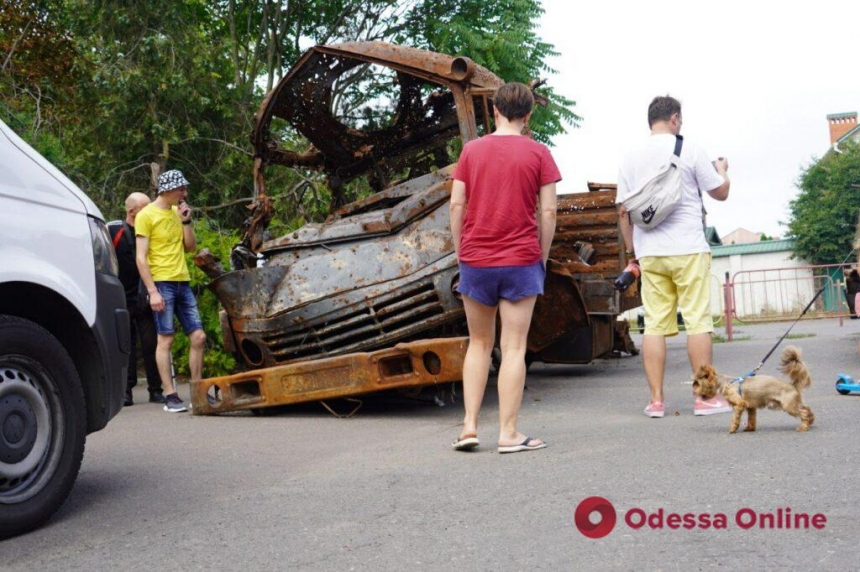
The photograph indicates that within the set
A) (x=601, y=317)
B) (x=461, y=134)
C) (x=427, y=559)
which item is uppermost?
(x=461, y=134)

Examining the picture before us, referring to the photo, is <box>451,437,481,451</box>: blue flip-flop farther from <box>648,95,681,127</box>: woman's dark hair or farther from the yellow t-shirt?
the yellow t-shirt

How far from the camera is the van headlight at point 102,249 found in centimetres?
479

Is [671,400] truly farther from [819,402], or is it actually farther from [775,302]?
[775,302]

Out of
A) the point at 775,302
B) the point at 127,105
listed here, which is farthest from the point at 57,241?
the point at 775,302

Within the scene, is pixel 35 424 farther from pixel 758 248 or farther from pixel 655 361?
pixel 758 248

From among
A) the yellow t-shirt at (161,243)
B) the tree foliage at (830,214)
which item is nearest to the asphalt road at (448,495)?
the yellow t-shirt at (161,243)

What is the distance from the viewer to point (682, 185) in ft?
21.8

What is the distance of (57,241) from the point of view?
449 centimetres

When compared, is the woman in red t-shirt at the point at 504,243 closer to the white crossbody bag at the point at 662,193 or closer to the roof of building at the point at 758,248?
the white crossbody bag at the point at 662,193

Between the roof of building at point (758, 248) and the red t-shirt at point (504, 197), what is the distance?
4830 centimetres

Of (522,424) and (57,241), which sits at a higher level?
(57,241)

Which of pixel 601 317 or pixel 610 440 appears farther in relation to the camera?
pixel 601 317

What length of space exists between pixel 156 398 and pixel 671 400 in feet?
15.4

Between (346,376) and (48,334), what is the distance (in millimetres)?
2913
